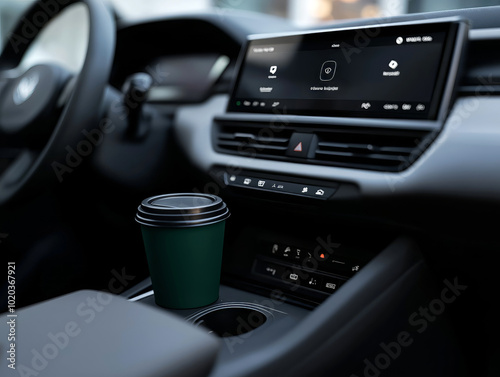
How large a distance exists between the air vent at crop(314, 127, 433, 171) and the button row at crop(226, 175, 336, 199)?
53 mm

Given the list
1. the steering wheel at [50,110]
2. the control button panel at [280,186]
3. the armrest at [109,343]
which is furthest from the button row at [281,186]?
the armrest at [109,343]

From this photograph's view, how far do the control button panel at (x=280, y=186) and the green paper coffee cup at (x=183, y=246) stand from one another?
0.54 feet

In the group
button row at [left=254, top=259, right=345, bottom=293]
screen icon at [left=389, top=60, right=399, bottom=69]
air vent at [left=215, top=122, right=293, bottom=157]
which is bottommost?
button row at [left=254, top=259, right=345, bottom=293]

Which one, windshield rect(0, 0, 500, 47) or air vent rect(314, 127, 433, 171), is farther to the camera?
windshield rect(0, 0, 500, 47)

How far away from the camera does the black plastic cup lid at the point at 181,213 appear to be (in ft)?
2.54

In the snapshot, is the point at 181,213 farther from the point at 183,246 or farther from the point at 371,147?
the point at 371,147

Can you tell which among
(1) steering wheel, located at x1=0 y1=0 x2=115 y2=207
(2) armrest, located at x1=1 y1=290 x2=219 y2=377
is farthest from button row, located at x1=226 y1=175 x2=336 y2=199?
(2) armrest, located at x1=1 y1=290 x2=219 y2=377

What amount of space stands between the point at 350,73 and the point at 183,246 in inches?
17.9

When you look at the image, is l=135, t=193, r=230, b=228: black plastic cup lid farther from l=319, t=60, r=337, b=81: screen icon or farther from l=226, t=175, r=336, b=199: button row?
l=319, t=60, r=337, b=81: screen icon

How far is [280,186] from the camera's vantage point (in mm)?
972

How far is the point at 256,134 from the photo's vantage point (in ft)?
3.51

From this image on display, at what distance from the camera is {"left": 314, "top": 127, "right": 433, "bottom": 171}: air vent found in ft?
2.76

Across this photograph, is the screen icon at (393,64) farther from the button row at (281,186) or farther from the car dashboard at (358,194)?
the button row at (281,186)

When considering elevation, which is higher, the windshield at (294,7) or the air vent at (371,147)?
the windshield at (294,7)
